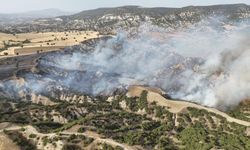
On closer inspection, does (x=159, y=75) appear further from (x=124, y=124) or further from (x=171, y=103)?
(x=124, y=124)

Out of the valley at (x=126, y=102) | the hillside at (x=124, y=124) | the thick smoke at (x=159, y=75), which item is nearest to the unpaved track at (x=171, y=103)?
the hillside at (x=124, y=124)

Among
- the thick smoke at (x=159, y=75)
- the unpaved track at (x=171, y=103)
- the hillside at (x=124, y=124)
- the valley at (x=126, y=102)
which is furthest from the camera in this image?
the thick smoke at (x=159, y=75)

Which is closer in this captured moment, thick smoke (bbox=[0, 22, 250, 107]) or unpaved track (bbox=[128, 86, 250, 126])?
unpaved track (bbox=[128, 86, 250, 126])

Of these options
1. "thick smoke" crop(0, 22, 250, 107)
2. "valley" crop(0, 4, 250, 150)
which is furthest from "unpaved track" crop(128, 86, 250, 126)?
"thick smoke" crop(0, 22, 250, 107)

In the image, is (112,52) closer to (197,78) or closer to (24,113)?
(197,78)

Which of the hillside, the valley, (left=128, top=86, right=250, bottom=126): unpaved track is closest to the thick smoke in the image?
the valley

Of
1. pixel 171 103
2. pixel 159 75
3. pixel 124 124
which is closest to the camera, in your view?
pixel 124 124

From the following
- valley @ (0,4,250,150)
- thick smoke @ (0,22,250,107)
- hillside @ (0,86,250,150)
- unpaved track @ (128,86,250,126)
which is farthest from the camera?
thick smoke @ (0,22,250,107)

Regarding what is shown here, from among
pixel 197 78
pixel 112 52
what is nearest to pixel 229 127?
pixel 197 78

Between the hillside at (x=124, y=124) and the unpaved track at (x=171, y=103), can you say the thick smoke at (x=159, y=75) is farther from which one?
the hillside at (x=124, y=124)

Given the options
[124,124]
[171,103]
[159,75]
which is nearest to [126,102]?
[171,103]

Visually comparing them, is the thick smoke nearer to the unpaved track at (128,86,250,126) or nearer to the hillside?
the unpaved track at (128,86,250,126)

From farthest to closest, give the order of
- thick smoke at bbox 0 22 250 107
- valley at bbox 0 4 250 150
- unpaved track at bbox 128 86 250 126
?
thick smoke at bbox 0 22 250 107 < unpaved track at bbox 128 86 250 126 < valley at bbox 0 4 250 150
